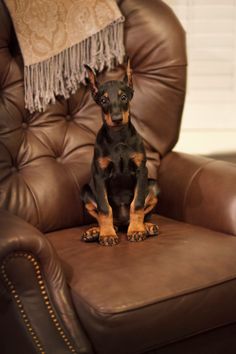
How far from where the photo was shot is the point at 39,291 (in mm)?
1344

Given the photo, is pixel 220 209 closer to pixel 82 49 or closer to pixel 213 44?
pixel 82 49

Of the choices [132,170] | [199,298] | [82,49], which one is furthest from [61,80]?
[199,298]

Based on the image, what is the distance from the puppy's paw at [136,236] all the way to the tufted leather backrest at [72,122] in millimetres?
286

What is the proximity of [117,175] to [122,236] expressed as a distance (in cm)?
19

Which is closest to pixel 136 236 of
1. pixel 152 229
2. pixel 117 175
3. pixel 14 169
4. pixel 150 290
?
pixel 152 229

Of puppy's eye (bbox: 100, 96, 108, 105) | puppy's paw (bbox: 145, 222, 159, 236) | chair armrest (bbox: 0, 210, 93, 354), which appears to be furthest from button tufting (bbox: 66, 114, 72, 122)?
chair armrest (bbox: 0, 210, 93, 354)

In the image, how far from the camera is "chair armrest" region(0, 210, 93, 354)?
1307mm

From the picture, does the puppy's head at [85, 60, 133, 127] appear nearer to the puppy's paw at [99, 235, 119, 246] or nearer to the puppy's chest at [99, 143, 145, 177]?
the puppy's chest at [99, 143, 145, 177]

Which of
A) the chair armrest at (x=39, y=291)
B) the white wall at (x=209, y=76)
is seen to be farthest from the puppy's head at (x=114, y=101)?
the white wall at (x=209, y=76)

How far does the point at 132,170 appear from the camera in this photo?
1.76 metres

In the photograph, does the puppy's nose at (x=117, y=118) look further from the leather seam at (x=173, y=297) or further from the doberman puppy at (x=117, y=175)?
the leather seam at (x=173, y=297)

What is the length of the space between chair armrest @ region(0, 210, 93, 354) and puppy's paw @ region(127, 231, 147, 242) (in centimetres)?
36

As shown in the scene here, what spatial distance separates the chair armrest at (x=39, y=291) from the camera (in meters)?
1.31

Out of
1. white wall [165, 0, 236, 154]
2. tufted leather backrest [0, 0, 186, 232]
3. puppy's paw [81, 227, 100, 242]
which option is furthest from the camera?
white wall [165, 0, 236, 154]
